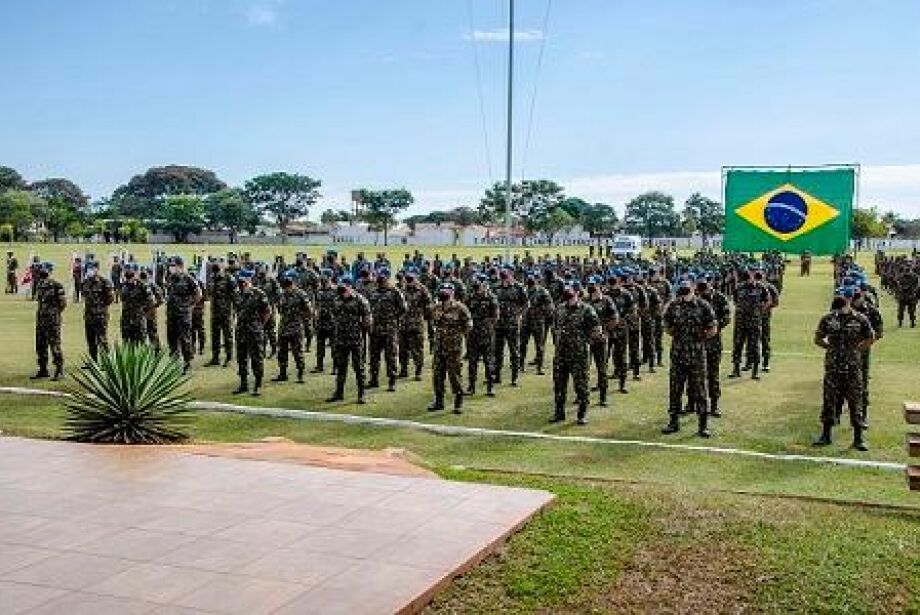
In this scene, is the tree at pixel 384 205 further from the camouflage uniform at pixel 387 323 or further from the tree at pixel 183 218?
the camouflage uniform at pixel 387 323

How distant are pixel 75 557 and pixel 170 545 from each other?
0.53 metres

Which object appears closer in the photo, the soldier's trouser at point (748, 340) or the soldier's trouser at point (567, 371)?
the soldier's trouser at point (567, 371)

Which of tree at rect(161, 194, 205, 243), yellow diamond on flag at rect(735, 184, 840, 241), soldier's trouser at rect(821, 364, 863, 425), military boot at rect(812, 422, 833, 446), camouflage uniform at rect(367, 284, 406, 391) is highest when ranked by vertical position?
tree at rect(161, 194, 205, 243)

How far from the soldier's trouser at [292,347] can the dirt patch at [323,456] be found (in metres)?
5.51

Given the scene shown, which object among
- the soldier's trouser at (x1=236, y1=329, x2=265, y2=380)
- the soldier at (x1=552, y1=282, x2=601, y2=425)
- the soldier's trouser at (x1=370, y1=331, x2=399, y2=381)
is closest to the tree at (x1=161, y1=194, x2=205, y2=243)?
the soldier's trouser at (x1=236, y1=329, x2=265, y2=380)

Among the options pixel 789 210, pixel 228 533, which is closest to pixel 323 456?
pixel 228 533

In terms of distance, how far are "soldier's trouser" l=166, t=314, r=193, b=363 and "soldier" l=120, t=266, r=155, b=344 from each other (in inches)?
28.1

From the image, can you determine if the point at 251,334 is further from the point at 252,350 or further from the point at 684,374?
the point at 684,374

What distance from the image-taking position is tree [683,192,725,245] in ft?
360

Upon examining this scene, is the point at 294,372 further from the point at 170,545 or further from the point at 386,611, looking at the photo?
the point at 386,611

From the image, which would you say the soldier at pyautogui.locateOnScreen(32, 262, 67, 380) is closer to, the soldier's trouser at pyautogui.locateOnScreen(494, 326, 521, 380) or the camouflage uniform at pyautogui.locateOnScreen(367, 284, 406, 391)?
the camouflage uniform at pyautogui.locateOnScreen(367, 284, 406, 391)

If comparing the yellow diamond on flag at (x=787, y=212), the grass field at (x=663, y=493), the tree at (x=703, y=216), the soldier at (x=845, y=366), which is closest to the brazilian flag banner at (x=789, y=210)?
the yellow diamond on flag at (x=787, y=212)

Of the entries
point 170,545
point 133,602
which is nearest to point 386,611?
point 133,602

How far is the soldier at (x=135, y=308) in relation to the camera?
49.7 feet
